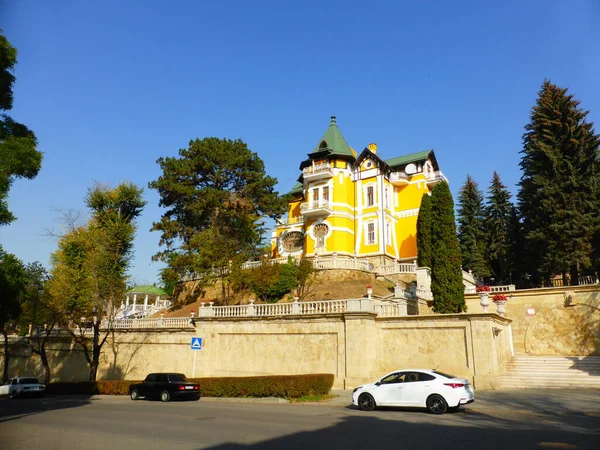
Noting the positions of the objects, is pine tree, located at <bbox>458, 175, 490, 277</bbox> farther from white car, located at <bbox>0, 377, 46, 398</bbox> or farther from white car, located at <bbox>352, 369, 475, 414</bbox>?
white car, located at <bbox>0, 377, 46, 398</bbox>

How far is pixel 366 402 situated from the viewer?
15.1 metres

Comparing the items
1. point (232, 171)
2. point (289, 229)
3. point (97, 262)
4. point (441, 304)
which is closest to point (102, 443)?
point (441, 304)

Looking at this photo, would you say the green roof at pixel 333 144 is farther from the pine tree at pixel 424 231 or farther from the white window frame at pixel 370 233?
the pine tree at pixel 424 231

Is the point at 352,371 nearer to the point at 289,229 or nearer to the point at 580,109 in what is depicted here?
the point at 580,109

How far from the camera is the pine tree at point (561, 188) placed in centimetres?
3212

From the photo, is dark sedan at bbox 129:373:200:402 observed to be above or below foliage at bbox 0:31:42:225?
below

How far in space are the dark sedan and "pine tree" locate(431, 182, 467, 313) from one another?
13.4 metres

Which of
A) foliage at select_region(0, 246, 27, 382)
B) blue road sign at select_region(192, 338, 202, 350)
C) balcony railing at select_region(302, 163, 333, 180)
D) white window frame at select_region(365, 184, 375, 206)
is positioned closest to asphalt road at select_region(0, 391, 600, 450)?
foliage at select_region(0, 246, 27, 382)

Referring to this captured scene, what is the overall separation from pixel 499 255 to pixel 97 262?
35014 millimetres

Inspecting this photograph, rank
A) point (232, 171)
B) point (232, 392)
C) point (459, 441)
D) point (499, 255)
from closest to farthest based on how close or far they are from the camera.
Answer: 1. point (459, 441)
2. point (232, 392)
3. point (499, 255)
4. point (232, 171)

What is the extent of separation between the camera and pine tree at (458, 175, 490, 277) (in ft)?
147

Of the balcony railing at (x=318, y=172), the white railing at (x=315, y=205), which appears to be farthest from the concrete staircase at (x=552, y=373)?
the balcony railing at (x=318, y=172)

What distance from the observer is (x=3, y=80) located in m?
14.1

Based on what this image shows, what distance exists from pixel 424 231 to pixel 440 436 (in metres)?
21.8
